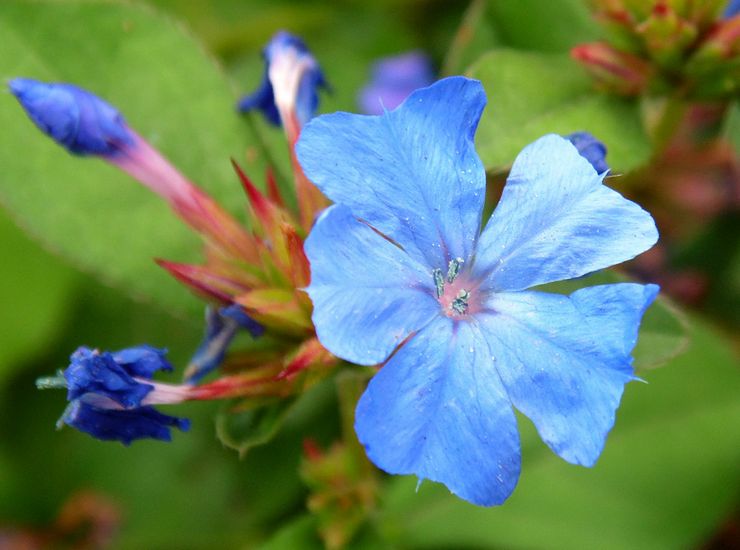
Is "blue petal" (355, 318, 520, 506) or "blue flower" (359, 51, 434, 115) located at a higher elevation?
"blue petal" (355, 318, 520, 506)

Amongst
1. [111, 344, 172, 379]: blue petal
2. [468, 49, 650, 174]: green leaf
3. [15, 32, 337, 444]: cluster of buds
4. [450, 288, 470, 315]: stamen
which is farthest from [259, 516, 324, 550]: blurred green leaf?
[468, 49, 650, 174]: green leaf

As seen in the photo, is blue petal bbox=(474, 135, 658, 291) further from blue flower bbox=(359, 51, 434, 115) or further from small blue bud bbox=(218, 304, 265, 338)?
blue flower bbox=(359, 51, 434, 115)

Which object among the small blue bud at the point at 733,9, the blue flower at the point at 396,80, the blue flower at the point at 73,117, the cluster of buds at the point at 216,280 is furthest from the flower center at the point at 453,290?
the blue flower at the point at 396,80

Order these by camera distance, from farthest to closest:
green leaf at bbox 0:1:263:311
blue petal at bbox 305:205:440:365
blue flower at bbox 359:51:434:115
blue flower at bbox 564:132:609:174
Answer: blue flower at bbox 359:51:434:115 < green leaf at bbox 0:1:263:311 < blue flower at bbox 564:132:609:174 < blue petal at bbox 305:205:440:365

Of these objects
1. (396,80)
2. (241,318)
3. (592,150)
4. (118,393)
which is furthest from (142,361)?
(396,80)

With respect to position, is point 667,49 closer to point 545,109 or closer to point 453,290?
point 545,109

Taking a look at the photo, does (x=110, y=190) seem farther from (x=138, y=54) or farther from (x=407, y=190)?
(x=407, y=190)
